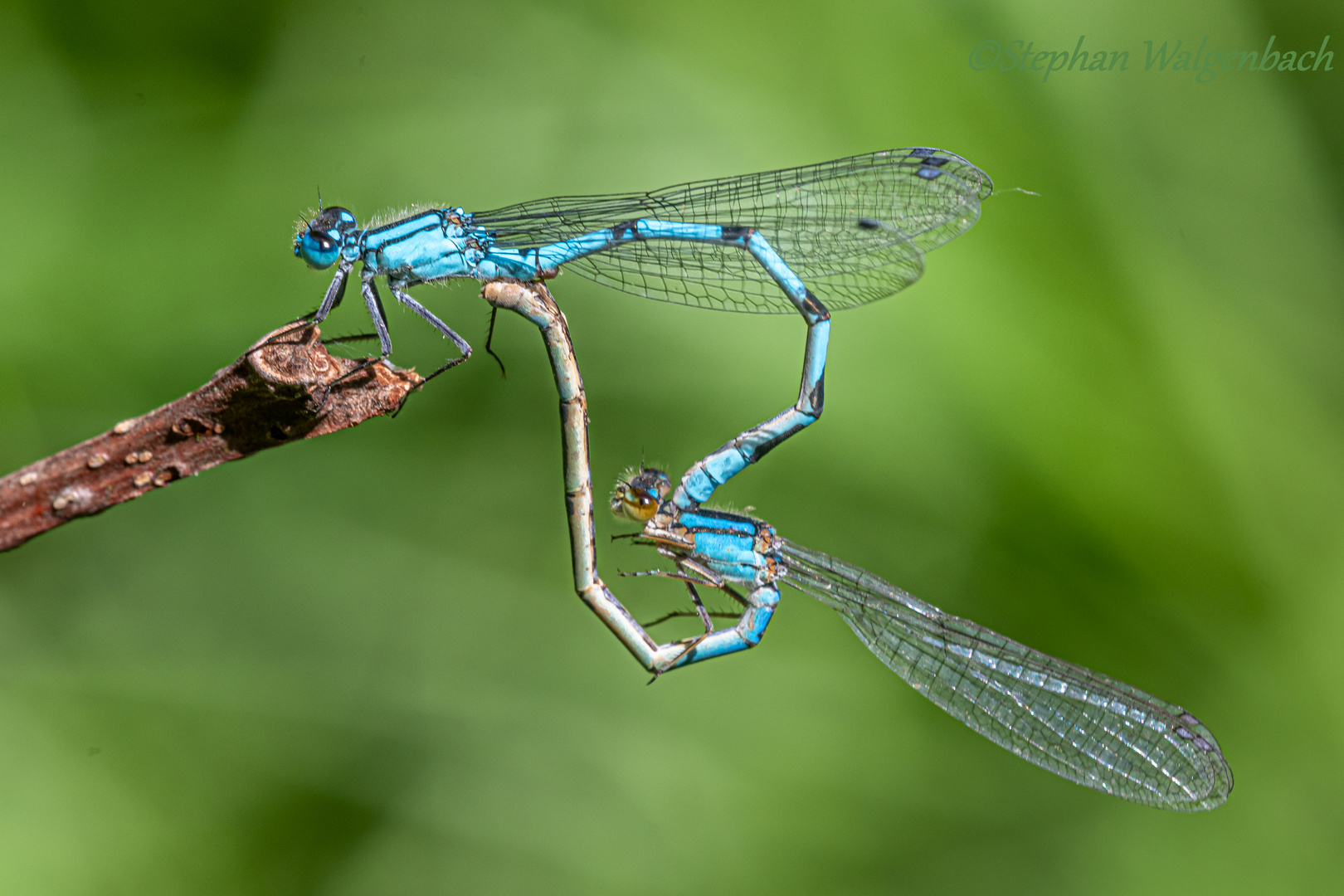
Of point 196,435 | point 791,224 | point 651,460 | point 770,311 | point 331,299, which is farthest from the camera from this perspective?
point 651,460

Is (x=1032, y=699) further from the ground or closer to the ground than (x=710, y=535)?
closer to the ground

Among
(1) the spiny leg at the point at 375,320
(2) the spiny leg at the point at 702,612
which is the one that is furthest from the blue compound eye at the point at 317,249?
(2) the spiny leg at the point at 702,612

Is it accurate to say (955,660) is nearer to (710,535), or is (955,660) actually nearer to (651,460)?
(710,535)

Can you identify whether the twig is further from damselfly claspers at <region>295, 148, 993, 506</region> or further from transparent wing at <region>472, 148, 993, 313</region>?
transparent wing at <region>472, 148, 993, 313</region>

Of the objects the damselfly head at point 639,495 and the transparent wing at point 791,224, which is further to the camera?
the transparent wing at point 791,224

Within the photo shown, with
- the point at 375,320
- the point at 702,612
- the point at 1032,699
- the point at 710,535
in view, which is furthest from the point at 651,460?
the point at 1032,699

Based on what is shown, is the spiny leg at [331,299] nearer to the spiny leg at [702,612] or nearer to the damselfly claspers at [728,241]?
the damselfly claspers at [728,241]
